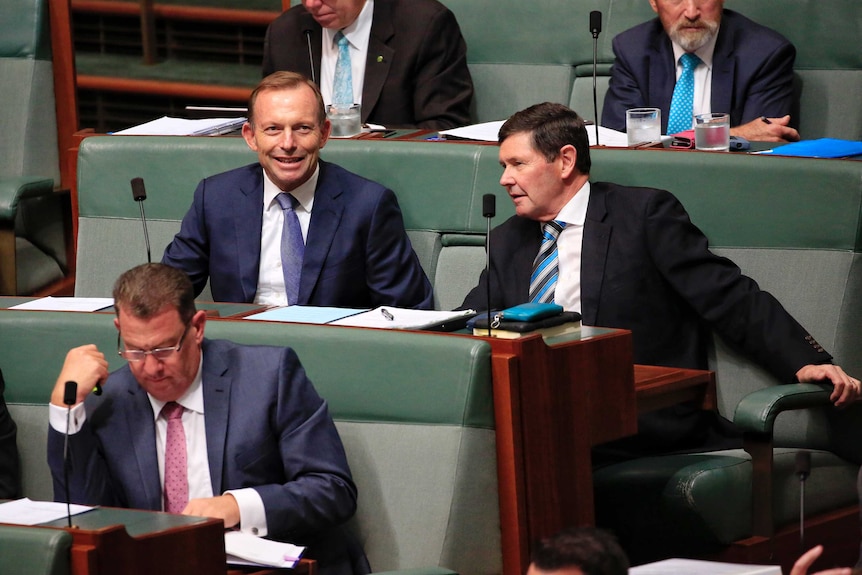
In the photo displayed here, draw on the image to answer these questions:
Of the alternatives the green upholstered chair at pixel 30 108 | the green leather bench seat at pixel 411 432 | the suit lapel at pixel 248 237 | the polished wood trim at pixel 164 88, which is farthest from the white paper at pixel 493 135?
the polished wood trim at pixel 164 88

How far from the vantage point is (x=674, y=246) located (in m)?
2.35

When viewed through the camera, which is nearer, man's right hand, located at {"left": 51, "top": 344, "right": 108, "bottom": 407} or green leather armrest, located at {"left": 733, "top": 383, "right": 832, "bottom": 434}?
man's right hand, located at {"left": 51, "top": 344, "right": 108, "bottom": 407}

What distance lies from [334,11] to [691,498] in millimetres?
1397

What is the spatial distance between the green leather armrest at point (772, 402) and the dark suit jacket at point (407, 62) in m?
1.12

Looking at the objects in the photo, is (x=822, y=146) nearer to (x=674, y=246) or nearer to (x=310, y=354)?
(x=674, y=246)

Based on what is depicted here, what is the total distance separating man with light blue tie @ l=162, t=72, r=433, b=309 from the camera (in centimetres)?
254

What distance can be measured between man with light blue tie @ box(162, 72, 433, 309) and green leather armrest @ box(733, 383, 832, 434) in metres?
0.61

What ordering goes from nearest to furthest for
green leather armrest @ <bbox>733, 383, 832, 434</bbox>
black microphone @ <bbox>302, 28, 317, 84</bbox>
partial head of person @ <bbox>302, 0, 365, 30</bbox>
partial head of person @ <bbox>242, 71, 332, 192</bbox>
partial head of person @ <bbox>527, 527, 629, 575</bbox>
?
partial head of person @ <bbox>527, 527, 629, 575</bbox>, green leather armrest @ <bbox>733, 383, 832, 434</bbox>, partial head of person @ <bbox>242, 71, 332, 192</bbox>, black microphone @ <bbox>302, 28, 317, 84</bbox>, partial head of person @ <bbox>302, 0, 365, 30</bbox>

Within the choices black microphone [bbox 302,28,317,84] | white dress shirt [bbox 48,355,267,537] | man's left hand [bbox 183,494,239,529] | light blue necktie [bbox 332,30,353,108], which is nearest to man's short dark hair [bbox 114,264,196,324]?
white dress shirt [bbox 48,355,267,537]

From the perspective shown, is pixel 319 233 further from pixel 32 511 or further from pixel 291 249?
pixel 32 511

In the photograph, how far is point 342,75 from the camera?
3195 mm

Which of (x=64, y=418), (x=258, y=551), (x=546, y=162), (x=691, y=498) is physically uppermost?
(x=546, y=162)

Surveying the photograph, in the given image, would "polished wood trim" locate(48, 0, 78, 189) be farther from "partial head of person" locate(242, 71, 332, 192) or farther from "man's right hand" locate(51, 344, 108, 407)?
"man's right hand" locate(51, 344, 108, 407)

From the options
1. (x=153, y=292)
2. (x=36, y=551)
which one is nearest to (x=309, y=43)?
(x=153, y=292)
